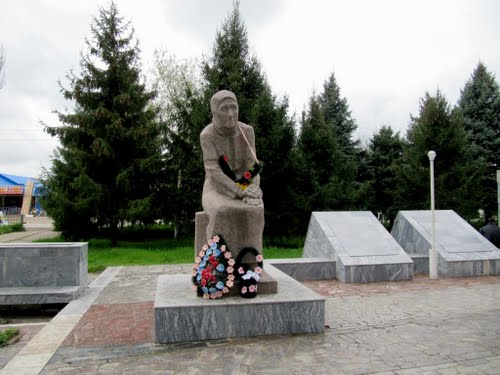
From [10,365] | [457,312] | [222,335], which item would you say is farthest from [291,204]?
[10,365]

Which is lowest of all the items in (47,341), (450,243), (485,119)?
(47,341)

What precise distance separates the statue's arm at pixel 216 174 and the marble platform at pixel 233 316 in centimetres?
120

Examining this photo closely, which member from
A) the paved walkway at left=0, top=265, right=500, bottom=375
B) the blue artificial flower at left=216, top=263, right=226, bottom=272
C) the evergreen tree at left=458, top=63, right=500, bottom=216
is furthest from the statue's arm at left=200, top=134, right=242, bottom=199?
the evergreen tree at left=458, top=63, right=500, bottom=216

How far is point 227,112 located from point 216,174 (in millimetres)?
735

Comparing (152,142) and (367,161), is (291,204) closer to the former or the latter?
(152,142)

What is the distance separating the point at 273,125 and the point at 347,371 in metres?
10.1

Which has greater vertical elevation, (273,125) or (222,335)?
(273,125)

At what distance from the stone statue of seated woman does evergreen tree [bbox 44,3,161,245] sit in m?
7.99

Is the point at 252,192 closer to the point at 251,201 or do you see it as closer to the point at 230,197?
the point at 251,201

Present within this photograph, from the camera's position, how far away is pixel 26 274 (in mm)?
6035

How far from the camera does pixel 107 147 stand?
1236 centimetres

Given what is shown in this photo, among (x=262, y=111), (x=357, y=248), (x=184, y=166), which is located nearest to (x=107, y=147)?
(x=184, y=166)

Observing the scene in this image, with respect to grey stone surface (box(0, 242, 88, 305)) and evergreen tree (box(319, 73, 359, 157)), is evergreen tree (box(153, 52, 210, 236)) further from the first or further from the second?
evergreen tree (box(319, 73, 359, 157))

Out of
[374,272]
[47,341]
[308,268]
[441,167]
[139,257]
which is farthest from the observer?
[441,167]
